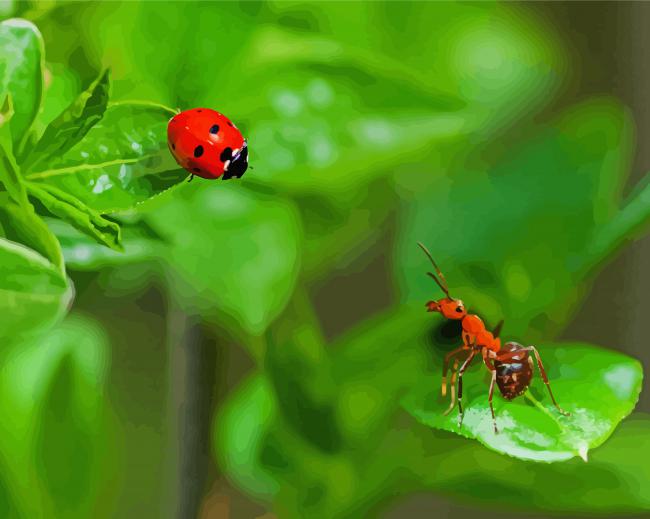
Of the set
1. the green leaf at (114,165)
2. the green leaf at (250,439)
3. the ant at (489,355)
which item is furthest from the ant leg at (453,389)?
the green leaf at (114,165)

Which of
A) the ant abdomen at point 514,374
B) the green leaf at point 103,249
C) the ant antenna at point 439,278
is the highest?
the ant antenna at point 439,278

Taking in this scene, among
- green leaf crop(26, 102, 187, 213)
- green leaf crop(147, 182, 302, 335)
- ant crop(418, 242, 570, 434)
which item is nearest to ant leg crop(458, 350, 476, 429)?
ant crop(418, 242, 570, 434)

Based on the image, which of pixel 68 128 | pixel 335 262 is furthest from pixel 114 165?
pixel 335 262

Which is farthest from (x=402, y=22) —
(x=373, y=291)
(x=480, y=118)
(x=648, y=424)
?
(x=648, y=424)

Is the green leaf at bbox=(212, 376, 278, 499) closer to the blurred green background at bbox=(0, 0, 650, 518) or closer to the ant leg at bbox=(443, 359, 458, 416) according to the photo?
the blurred green background at bbox=(0, 0, 650, 518)

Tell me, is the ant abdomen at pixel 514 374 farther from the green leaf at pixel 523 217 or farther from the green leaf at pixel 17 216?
the green leaf at pixel 17 216

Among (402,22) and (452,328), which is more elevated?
(402,22)

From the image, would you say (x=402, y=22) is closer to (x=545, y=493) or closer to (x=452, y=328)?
(x=452, y=328)
